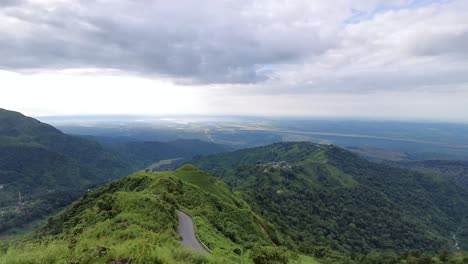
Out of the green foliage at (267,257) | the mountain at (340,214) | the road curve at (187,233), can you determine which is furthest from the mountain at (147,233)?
the mountain at (340,214)

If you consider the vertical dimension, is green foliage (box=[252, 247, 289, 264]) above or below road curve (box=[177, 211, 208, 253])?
below

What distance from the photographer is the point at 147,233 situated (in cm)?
2702

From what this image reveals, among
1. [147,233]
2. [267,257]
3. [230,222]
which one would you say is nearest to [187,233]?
[267,257]

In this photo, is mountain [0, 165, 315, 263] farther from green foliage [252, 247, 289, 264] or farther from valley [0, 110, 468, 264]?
valley [0, 110, 468, 264]

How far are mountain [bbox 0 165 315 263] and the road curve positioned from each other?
104 centimetres

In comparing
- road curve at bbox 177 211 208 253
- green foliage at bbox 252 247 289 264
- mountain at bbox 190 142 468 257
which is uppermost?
road curve at bbox 177 211 208 253

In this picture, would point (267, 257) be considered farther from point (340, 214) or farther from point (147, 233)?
point (340, 214)

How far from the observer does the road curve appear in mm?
34037

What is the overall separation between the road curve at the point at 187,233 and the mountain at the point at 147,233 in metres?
1.04

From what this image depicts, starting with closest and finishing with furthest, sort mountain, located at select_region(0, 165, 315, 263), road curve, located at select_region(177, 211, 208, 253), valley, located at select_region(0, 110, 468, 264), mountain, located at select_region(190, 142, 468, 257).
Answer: mountain, located at select_region(0, 165, 315, 263), valley, located at select_region(0, 110, 468, 264), road curve, located at select_region(177, 211, 208, 253), mountain, located at select_region(190, 142, 468, 257)

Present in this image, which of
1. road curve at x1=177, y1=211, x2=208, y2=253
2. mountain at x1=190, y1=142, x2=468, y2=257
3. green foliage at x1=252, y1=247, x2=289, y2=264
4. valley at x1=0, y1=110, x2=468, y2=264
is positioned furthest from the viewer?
mountain at x1=190, y1=142, x2=468, y2=257

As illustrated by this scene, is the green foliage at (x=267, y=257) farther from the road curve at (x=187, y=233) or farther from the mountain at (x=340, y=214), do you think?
the mountain at (x=340, y=214)

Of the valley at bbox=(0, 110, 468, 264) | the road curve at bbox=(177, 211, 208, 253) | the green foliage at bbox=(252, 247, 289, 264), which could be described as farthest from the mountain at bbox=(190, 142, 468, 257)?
the green foliage at bbox=(252, 247, 289, 264)

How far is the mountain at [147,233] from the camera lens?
17062 mm
